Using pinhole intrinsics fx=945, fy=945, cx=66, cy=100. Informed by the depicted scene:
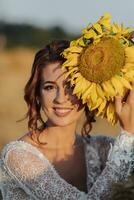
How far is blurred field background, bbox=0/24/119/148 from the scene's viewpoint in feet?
53.4

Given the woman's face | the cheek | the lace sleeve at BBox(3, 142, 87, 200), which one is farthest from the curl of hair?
the lace sleeve at BBox(3, 142, 87, 200)

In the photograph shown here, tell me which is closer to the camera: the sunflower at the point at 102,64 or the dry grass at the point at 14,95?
the sunflower at the point at 102,64

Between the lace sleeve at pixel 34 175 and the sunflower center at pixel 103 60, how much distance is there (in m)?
0.83

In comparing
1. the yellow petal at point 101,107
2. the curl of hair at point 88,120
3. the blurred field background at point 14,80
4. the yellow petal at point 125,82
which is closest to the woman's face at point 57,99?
the curl of hair at point 88,120

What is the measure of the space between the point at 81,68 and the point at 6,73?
2447 centimetres

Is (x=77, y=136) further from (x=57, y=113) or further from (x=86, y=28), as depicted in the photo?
(x=86, y=28)

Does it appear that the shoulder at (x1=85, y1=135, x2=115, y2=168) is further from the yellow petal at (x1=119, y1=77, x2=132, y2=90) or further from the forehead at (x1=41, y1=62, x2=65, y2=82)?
the yellow petal at (x1=119, y1=77, x2=132, y2=90)

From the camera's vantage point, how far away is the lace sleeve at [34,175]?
6.43 meters

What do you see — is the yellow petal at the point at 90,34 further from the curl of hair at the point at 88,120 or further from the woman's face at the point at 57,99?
the curl of hair at the point at 88,120

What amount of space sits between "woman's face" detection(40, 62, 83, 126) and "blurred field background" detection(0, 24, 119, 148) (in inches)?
113

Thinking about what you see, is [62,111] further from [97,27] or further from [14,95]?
[14,95]

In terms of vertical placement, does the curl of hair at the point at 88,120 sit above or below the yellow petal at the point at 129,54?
below

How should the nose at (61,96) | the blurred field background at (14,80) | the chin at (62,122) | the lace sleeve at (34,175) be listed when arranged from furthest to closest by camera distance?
the blurred field background at (14,80), the chin at (62,122), the nose at (61,96), the lace sleeve at (34,175)

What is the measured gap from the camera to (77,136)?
7.27m
